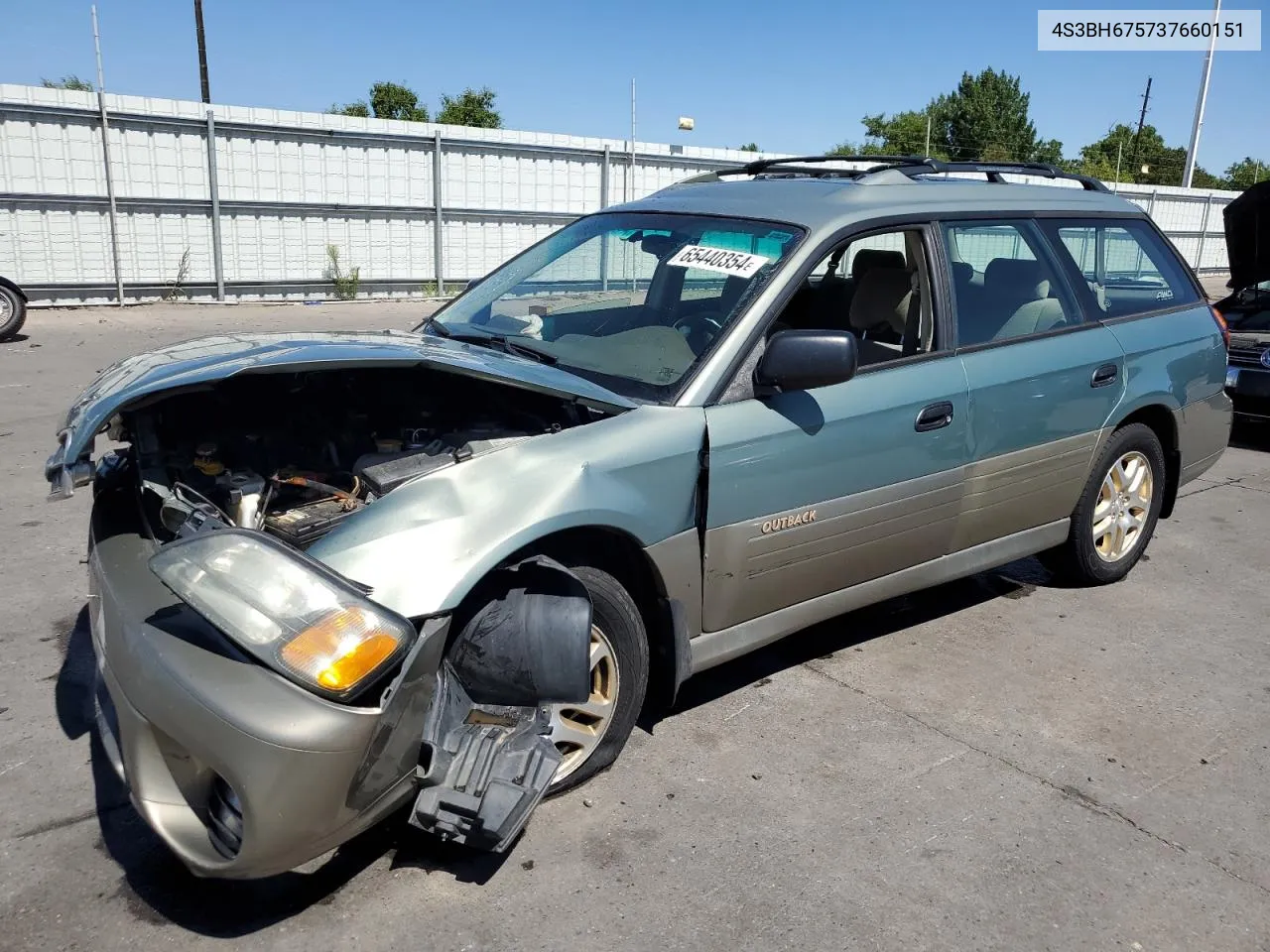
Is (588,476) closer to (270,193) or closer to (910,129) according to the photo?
(270,193)

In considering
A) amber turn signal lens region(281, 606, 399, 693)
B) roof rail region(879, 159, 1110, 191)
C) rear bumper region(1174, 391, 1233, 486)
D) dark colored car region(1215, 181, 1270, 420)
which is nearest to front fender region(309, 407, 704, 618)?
amber turn signal lens region(281, 606, 399, 693)

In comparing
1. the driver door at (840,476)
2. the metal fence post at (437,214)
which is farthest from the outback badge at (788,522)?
the metal fence post at (437,214)

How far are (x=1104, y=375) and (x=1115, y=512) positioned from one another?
2.60ft

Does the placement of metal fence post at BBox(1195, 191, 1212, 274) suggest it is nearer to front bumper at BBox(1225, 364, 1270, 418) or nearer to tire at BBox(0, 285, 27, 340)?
front bumper at BBox(1225, 364, 1270, 418)

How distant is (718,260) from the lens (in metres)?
3.60

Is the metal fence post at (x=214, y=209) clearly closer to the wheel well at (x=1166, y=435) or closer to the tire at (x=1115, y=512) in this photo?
the tire at (x=1115, y=512)

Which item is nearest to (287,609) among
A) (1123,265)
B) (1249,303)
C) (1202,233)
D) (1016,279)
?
(1016,279)

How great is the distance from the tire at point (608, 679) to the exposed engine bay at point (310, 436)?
520mm

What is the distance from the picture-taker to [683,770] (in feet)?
10.6

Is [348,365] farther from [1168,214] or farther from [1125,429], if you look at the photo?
Answer: [1168,214]

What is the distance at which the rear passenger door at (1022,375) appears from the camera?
3947 millimetres

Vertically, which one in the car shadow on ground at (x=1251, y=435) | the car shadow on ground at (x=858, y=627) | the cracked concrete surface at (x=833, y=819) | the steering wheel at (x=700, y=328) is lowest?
the cracked concrete surface at (x=833, y=819)

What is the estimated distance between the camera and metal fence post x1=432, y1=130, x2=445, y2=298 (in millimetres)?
16141

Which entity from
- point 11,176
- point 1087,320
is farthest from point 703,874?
point 11,176
